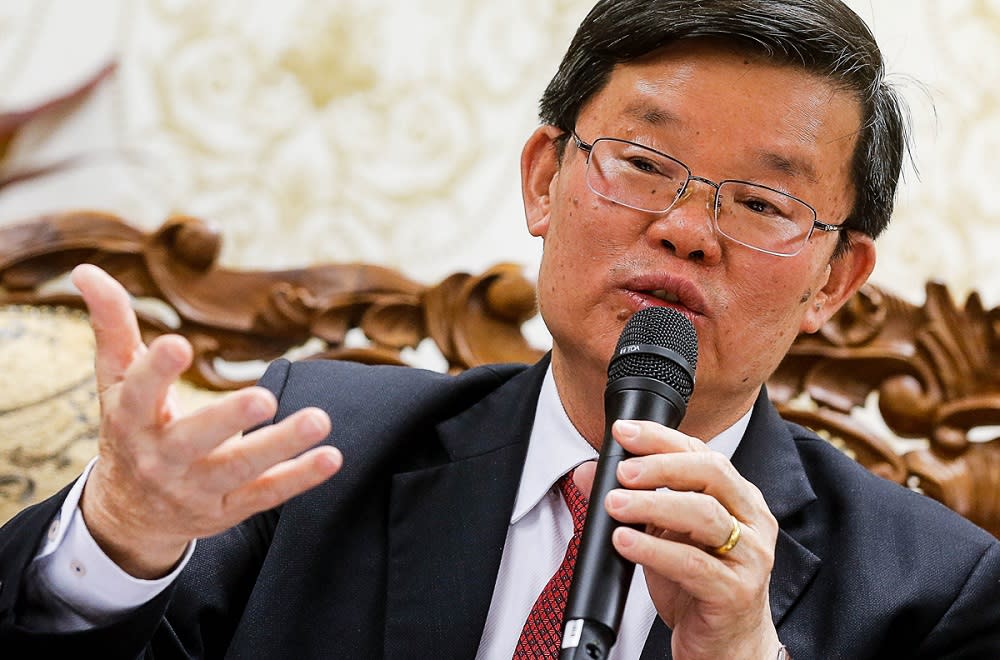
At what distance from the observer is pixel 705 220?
1.41 meters

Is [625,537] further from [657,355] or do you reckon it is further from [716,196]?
[716,196]

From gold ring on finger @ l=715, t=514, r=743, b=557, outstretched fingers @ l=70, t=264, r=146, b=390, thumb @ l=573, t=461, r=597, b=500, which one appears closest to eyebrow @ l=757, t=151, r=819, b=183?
thumb @ l=573, t=461, r=597, b=500

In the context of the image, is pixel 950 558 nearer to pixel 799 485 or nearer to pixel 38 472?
pixel 799 485

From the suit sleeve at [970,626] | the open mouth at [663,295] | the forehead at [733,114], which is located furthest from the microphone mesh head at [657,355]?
the suit sleeve at [970,626]

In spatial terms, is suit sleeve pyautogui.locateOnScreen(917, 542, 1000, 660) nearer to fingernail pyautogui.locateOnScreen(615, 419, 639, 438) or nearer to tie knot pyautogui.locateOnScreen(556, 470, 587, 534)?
tie knot pyautogui.locateOnScreen(556, 470, 587, 534)

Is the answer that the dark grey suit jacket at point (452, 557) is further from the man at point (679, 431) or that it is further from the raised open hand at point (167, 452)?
the raised open hand at point (167, 452)

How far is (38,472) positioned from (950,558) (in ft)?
4.70

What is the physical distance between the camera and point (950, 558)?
1582mm

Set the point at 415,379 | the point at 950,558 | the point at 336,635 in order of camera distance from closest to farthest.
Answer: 1. the point at 336,635
2. the point at 950,558
3. the point at 415,379

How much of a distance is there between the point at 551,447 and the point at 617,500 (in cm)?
65

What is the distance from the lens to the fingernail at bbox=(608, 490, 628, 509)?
3.13 feet

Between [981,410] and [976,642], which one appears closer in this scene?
[976,642]

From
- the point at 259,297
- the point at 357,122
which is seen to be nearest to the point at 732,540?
the point at 259,297

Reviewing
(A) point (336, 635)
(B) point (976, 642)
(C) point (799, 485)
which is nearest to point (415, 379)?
(A) point (336, 635)
